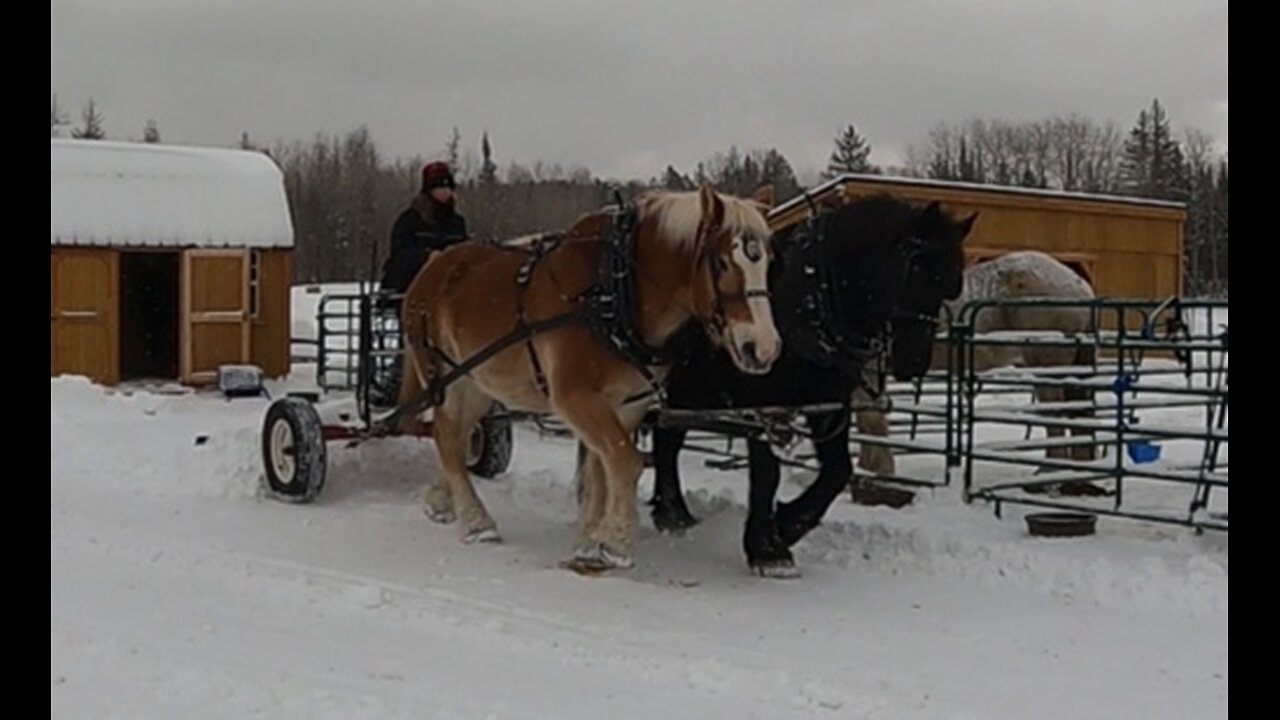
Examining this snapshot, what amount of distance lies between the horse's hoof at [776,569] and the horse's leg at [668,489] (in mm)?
1088

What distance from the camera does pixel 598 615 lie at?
6.47 metres

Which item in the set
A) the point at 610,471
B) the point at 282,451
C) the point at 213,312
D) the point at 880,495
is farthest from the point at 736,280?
the point at 213,312

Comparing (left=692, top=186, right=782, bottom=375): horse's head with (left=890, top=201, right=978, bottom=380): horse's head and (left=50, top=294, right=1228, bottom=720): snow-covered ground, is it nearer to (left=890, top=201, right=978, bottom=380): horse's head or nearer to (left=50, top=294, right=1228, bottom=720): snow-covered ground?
(left=890, top=201, right=978, bottom=380): horse's head

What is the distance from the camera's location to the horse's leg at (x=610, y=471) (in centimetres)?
710

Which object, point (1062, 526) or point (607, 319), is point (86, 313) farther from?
point (1062, 526)

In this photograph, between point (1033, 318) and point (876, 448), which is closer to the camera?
point (876, 448)

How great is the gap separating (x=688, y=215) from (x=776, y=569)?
186cm

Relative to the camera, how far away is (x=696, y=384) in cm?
752

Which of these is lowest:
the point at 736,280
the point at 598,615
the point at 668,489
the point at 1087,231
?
the point at 598,615

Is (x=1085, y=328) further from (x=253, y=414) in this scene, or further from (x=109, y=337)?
(x=109, y=337)

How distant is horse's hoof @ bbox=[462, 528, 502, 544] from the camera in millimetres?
8297

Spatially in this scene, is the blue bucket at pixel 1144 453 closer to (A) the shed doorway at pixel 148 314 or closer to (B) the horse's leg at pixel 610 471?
(B) the horse's leg at pixel 610 471

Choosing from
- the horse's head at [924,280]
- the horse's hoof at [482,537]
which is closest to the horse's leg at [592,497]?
the horse's hoof at [482,537]

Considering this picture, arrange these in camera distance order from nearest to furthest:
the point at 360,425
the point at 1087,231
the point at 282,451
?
the point at 282,451 → the point at 360,425 → the point at 1087,231
